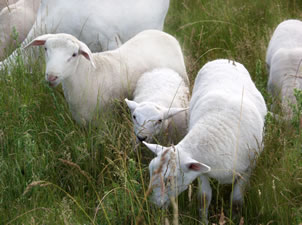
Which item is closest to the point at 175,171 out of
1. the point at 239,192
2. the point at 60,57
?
the point at 239,192

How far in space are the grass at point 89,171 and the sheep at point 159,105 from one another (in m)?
0.13

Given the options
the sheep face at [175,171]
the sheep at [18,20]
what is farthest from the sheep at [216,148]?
the sheep at [18,20]

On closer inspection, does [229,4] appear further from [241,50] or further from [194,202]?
[194,202]

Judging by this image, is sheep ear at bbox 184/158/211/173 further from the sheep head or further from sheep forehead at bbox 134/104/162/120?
the sheep head

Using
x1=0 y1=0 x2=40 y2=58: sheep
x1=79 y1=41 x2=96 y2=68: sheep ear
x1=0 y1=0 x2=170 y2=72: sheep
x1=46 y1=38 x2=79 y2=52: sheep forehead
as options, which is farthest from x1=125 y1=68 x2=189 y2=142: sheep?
x1=0 y1=0 x2=40 y2=58: sheep

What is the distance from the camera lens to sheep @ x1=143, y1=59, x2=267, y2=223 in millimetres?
2854

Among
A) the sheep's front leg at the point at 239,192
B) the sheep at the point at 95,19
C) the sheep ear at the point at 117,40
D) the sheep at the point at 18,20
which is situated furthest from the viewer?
the sheep at the point at 18,20

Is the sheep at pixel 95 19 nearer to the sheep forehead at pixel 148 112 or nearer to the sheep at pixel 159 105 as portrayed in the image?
the sheep at pixel 159 105

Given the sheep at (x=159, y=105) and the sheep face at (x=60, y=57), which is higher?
the sheep face at (x=60, y=57)

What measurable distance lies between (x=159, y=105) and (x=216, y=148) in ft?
3.25

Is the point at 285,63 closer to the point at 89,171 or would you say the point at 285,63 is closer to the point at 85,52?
the point at 85,52

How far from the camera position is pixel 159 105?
155 inches

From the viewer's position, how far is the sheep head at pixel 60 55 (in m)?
3.70

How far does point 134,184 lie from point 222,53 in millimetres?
3021
